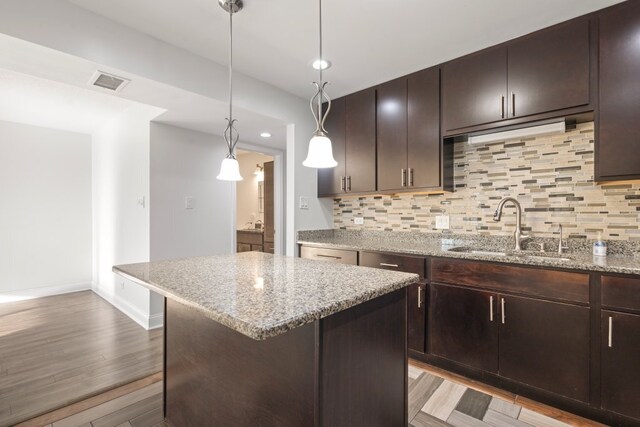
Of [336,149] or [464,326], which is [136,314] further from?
[464,326]

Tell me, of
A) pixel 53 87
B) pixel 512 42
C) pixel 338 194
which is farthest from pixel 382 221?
pixel 53 87

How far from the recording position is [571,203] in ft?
7.14

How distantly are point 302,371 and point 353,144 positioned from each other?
2492 mm

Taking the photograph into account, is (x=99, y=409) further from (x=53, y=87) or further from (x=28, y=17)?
(x=53, y=87)

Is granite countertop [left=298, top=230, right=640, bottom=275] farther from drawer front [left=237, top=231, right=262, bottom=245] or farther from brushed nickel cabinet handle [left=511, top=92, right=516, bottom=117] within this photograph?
drawer front [left=237, top=231, right=262, bottom=245]

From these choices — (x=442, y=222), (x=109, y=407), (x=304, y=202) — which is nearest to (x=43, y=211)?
(x=109, y=407)

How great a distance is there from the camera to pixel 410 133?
2.71 m

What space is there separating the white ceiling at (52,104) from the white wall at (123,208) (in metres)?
0.19

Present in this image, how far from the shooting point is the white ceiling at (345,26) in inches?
71.4

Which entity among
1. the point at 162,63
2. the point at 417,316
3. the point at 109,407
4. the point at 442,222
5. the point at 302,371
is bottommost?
the point at 109,407

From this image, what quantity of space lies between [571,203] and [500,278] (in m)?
0.81

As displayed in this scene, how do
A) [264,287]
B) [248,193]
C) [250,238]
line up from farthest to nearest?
[248,193]
[250,238]
[264,287]

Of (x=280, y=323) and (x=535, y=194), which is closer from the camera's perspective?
(x=280, y=323)

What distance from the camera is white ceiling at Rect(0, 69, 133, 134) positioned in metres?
2.93
